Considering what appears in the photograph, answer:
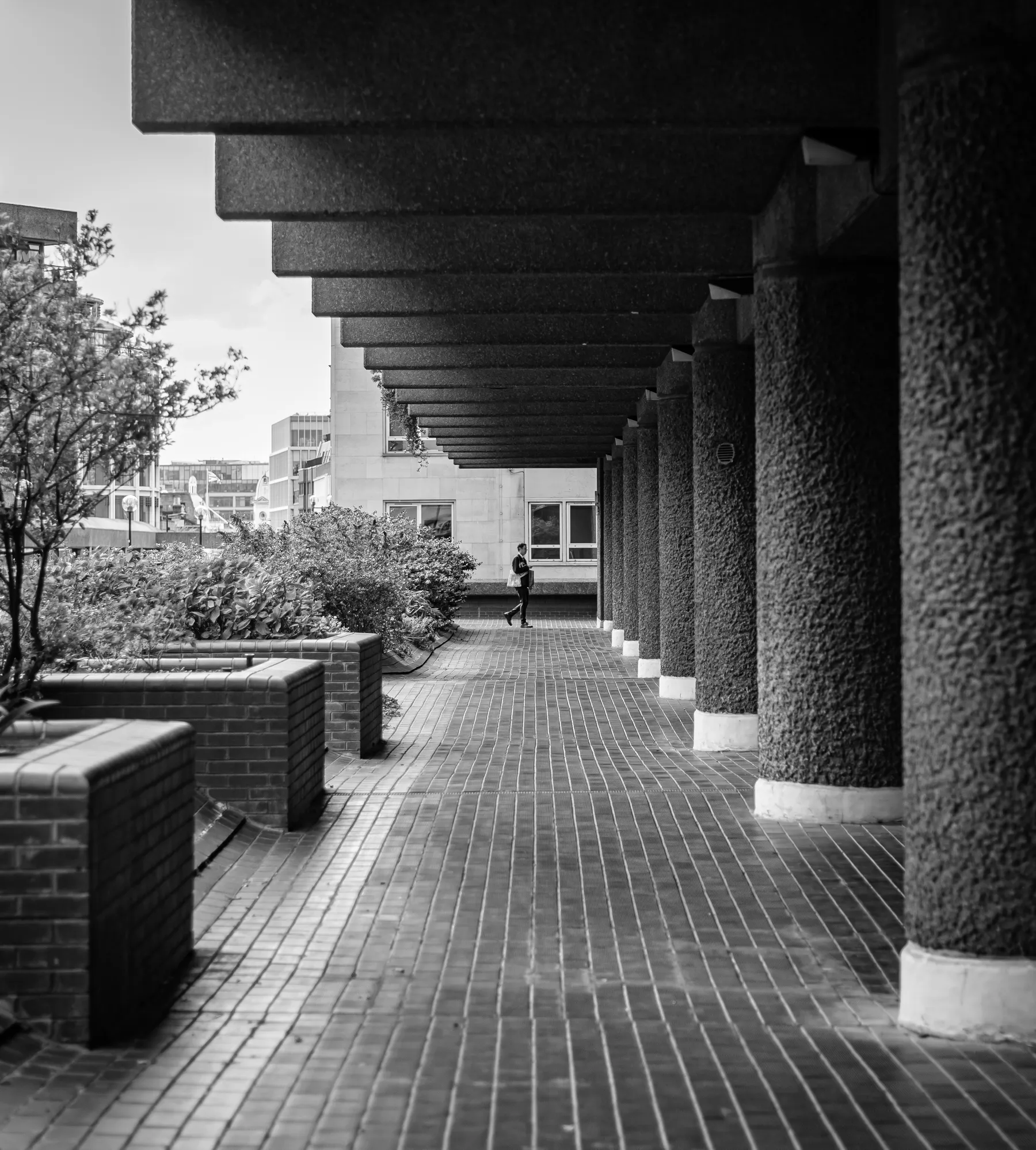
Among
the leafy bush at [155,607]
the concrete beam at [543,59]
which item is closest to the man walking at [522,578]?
the leafy bush at [155,607]

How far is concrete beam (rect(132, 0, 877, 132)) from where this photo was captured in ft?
22.7

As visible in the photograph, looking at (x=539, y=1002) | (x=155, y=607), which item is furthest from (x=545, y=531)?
(x=539, y=1002)

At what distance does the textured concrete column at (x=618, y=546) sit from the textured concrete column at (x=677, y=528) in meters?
8.11

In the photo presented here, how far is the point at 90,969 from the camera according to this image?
15.0 feet

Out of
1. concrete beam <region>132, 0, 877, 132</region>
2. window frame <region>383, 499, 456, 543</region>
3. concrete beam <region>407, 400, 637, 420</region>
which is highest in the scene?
concrete beam <region>132, 0, 877, 132</region>

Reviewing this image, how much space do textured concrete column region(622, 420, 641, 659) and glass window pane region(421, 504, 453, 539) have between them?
2107 centimetres

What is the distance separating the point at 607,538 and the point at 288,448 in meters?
118

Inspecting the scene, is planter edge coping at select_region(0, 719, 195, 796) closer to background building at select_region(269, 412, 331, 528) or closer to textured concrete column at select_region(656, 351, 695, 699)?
textured concrete column at select_region(656, 351, 695, 699)

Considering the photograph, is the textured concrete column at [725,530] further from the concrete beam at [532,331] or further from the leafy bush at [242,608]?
the leafy bush at [242,608]

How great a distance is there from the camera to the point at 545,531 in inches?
1759

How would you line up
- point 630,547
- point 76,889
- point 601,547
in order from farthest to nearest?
point 601,547 → point 630,547 → point 76,889

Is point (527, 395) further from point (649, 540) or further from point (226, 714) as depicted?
point (226, 714)

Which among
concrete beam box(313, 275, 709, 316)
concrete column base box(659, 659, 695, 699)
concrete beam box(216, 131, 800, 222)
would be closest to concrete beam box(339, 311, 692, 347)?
concrete beam box(313, 275, 709, 316)

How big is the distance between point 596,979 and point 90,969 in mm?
1929
